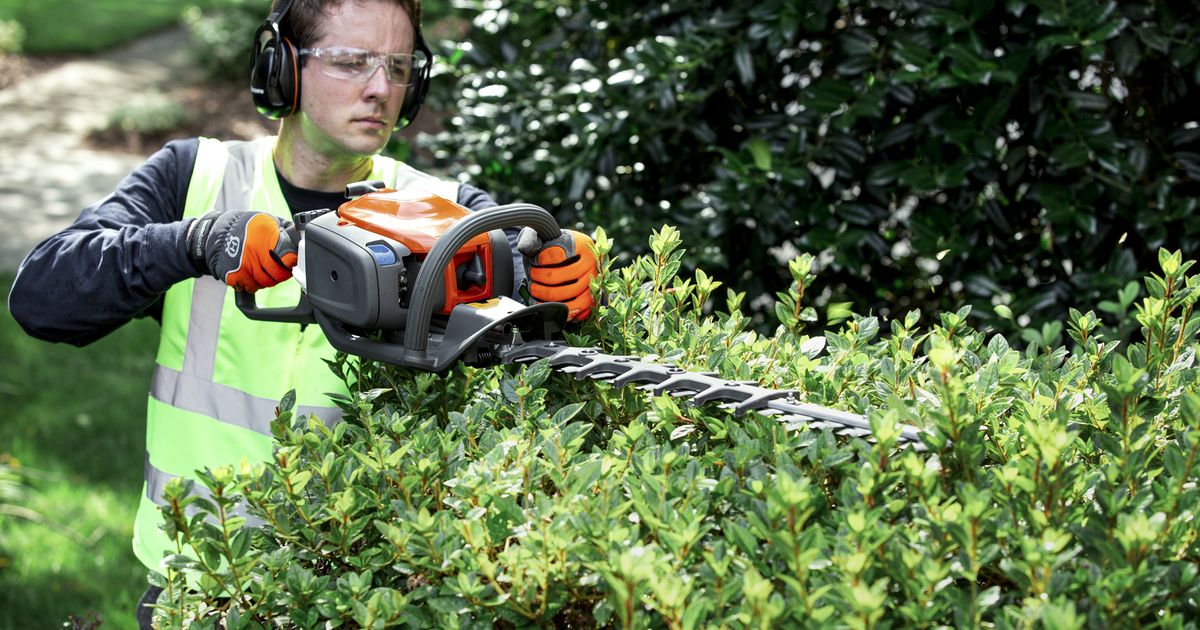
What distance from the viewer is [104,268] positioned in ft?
7.72

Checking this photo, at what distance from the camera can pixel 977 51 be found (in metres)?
2.96

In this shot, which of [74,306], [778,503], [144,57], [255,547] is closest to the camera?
[778,503]

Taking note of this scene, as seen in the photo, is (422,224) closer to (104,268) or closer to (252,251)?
(252,251)

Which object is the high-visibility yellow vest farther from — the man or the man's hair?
the man's hair

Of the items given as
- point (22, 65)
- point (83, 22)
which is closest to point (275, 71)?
point (22, 65)

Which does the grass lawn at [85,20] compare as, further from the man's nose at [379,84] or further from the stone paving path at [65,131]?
the man's nose at [379,84]

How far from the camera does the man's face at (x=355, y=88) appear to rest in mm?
2641

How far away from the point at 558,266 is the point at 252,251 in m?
0.56

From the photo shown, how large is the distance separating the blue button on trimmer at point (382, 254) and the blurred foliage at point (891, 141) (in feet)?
4.60

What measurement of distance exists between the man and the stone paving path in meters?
6.49

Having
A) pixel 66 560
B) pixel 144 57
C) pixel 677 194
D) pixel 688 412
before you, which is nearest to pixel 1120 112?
pixel 677 194

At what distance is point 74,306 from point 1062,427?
1947 millimetres

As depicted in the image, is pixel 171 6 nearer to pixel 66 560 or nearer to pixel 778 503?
pixel 66 560

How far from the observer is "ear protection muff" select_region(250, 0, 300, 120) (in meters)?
2.63
